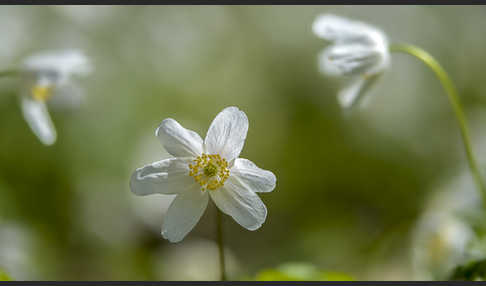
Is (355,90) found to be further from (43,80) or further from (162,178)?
(43,80)

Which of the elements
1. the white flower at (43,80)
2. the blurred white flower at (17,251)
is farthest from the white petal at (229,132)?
the blurred white flower at (17,251)

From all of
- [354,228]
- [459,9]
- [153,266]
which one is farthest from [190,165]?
[459,9]

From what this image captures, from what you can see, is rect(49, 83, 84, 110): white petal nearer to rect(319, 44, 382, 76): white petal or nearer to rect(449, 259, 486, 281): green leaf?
rect(319, 44, 382, 76): white petal

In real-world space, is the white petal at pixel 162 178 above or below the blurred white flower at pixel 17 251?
below

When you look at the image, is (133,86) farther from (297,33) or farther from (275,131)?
(297,33)

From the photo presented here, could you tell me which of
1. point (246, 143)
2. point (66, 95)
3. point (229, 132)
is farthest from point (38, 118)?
point (246, 143)

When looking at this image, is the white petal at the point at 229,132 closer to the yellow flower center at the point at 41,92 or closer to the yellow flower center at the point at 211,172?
the yellow flower center at the point at 211,172

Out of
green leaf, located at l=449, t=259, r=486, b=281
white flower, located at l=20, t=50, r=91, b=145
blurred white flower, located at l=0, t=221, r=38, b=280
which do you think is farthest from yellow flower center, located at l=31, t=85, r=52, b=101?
green leaf, located at l=449, t=259, r=486, b=281
